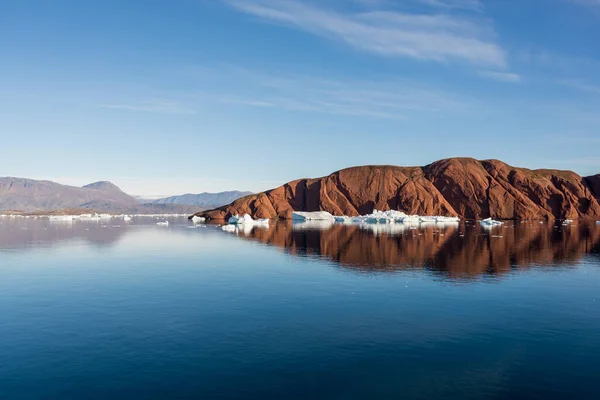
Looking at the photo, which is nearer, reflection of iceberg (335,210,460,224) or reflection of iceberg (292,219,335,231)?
reflection of iceberg (292,219,335,231)

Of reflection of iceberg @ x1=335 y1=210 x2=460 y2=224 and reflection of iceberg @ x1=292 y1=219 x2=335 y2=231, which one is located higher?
reflection of iceberg @ x1=335 y1=210 x2=460 y2=224

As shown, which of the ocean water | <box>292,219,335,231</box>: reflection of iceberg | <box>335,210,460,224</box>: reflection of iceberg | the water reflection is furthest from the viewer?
<box>335,210,460,224</box>: reflection of iceberg

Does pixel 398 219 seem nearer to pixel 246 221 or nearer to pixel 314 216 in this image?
pixel 314 216

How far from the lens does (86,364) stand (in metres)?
18.4

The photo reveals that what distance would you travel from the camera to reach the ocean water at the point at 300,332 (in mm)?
16359

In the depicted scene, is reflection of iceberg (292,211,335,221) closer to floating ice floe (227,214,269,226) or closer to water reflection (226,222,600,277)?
floating ice floe (227,214,269,226)

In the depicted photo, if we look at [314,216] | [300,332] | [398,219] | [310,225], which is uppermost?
[314,216]

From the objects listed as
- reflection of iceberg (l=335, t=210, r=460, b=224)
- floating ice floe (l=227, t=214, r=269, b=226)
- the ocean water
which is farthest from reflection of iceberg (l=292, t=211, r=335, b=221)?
the ocean water

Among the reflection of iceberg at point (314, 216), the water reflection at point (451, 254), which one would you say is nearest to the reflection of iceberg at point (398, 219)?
the reflection of iceberg at point (314, 216)

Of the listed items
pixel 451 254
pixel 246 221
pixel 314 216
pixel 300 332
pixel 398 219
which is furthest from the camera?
pixel 314 216

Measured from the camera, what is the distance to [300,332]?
22.6 metres

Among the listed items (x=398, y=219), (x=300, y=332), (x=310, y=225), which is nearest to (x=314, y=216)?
(x=398, y=219)

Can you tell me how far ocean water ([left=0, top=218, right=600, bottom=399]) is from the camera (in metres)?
16.4

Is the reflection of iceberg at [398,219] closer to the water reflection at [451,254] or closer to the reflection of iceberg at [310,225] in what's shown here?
the reflection of iceberg at [310,225]
